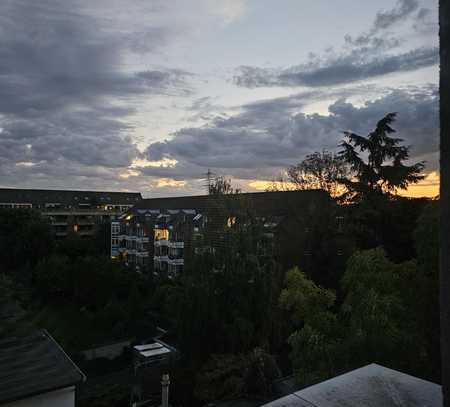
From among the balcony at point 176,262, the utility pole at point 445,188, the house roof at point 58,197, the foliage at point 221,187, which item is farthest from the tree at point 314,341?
the house roof at point 58,197

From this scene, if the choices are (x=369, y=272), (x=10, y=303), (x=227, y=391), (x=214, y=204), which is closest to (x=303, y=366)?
(x=369, y=272)

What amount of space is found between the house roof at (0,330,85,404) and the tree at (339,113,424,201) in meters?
16.3

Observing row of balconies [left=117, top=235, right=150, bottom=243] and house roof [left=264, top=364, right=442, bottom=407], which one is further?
row of balconies [left=117, top=235, right=150, bottom=243]

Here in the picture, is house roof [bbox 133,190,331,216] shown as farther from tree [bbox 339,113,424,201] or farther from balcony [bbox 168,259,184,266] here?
balcony [bbox 168,259,184,266]

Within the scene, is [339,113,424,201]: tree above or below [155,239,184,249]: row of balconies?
above

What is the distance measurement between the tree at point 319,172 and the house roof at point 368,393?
21.5 meters

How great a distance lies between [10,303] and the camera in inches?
334

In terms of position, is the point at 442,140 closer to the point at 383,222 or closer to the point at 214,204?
the point at 214,204

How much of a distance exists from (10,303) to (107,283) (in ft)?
53.3

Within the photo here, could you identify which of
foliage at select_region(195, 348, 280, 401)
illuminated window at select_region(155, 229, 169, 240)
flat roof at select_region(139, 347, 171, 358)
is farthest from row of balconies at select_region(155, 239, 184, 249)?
foliage at select_region(195, 348, 280, 401)

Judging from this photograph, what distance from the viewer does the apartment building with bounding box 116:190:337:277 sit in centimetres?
1571

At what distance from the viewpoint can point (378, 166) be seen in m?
19.4

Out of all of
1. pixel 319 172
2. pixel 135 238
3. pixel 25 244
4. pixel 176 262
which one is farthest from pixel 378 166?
pixel 25 244

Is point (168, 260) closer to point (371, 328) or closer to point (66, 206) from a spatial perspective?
point (371, 328)
